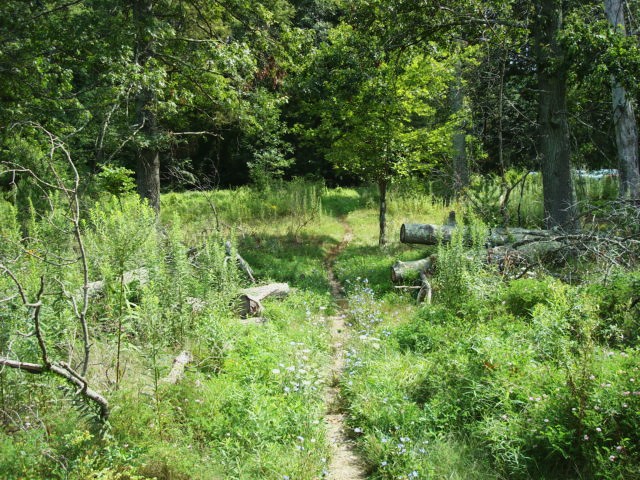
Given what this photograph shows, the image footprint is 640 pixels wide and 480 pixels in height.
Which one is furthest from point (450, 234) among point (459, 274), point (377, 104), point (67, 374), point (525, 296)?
point (67, 374)


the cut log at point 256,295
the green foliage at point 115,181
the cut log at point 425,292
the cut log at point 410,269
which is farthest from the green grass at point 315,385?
the green foliage at point 115,181

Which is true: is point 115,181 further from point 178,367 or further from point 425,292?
point 178,367

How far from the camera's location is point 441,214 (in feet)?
51.0

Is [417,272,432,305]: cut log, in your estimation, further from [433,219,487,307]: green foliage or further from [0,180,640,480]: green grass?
[0,180,640,480]: green grass

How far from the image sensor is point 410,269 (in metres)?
9.15

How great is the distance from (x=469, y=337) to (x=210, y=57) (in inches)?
330

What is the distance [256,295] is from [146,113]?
230 inches

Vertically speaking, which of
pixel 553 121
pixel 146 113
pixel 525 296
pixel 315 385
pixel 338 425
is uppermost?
pixel 146 113

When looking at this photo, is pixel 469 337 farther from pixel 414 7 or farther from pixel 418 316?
pixel 414 7

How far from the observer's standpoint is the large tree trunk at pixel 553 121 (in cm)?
959

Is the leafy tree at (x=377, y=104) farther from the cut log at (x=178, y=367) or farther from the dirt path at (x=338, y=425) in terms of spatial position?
the cut log at (x=178, y=367)

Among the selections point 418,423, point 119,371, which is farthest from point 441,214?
point 119,371

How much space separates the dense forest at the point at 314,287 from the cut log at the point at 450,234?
60mm

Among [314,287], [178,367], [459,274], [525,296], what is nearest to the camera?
[178,367]
